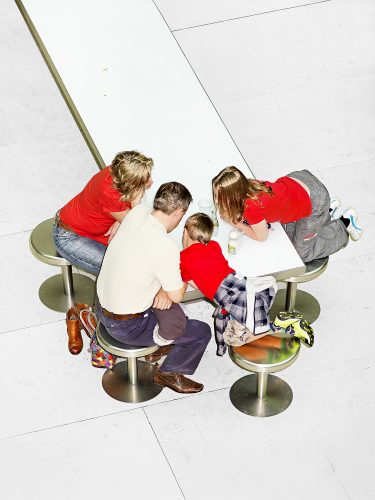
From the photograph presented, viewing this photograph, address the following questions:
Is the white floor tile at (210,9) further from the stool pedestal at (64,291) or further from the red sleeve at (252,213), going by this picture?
the red sleeve at (252,213)

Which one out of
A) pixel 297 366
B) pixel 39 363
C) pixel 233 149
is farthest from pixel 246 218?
pixel 39 363

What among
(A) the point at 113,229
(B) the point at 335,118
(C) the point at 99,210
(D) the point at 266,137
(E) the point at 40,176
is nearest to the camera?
(C) the point at 99,210

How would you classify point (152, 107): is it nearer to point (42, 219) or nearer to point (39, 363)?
point (42, 219)

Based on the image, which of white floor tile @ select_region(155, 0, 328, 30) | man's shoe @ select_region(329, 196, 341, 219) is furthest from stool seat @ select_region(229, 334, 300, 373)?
white floor tile @ select_region(155, 0, 328, 30)

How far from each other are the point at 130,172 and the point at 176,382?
3.87ft

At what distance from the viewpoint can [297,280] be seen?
20.5 feet

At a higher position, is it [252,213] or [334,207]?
[252,213]

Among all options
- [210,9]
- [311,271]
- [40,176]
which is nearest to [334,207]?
[311,271]

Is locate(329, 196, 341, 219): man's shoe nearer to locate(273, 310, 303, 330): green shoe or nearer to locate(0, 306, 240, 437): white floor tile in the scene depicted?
locate(273, 310, 303, 330): green shoe

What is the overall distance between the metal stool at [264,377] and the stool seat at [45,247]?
114 centimetres

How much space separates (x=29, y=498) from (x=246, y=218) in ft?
5.72

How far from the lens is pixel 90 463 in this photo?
5.85 m

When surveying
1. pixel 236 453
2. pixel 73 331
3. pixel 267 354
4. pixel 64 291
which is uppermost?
pixel 267 354

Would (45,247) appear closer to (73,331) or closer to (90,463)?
(73,331)
